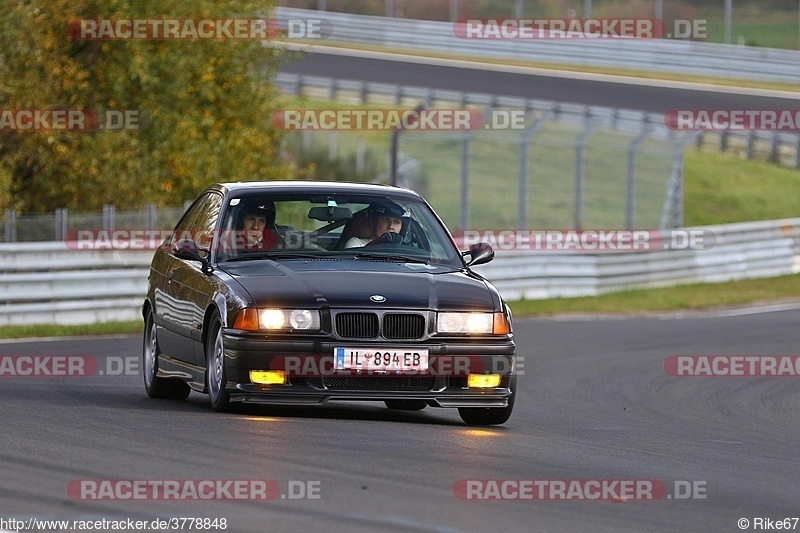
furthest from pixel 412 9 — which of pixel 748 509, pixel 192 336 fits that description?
pixel 748 509

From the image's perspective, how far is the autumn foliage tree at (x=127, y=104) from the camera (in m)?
24.6

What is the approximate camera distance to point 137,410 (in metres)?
10.4

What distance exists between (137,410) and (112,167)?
1494cm

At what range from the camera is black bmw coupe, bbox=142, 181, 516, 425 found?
31.3 ft

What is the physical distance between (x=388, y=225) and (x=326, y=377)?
1.56 m

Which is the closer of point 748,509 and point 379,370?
point 748,509

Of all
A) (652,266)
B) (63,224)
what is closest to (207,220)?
(63,224)

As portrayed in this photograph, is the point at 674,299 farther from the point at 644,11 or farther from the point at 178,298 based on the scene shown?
the point at 644,11

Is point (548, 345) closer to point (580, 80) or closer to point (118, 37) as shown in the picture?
point (118, 37)

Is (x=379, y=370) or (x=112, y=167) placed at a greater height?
(x=379, y=370)

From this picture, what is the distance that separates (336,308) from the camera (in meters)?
9.53
